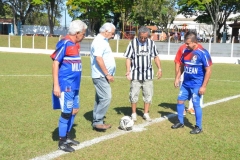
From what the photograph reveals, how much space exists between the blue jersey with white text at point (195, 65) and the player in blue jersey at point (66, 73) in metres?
2.13

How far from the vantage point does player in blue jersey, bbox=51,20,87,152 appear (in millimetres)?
4956

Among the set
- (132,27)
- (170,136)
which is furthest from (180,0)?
(170,136)

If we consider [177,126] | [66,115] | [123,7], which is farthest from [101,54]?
[123,7]

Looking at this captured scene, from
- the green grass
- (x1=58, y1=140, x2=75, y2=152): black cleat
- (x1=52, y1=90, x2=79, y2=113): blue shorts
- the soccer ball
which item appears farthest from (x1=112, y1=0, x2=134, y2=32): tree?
(x1=58, y1=140, x2=75, y2=152): black cleat

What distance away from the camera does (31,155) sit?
16.3ft

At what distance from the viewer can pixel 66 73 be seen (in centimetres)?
506

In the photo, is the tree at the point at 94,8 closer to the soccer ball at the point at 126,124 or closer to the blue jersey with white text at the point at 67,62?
the soccer ball at the point at 126,124

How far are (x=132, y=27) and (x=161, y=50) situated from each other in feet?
112

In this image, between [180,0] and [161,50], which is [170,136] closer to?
[161,50]

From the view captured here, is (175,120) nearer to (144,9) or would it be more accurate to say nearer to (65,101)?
(65,101)

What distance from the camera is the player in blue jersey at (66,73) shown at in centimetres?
496

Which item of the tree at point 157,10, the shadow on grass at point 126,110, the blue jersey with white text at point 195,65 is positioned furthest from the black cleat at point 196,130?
the tree at point 157,10

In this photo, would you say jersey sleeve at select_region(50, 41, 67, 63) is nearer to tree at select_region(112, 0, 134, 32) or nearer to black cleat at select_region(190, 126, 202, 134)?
black cleat at select_region(190, 126, 202, 134)

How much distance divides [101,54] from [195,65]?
170cm
